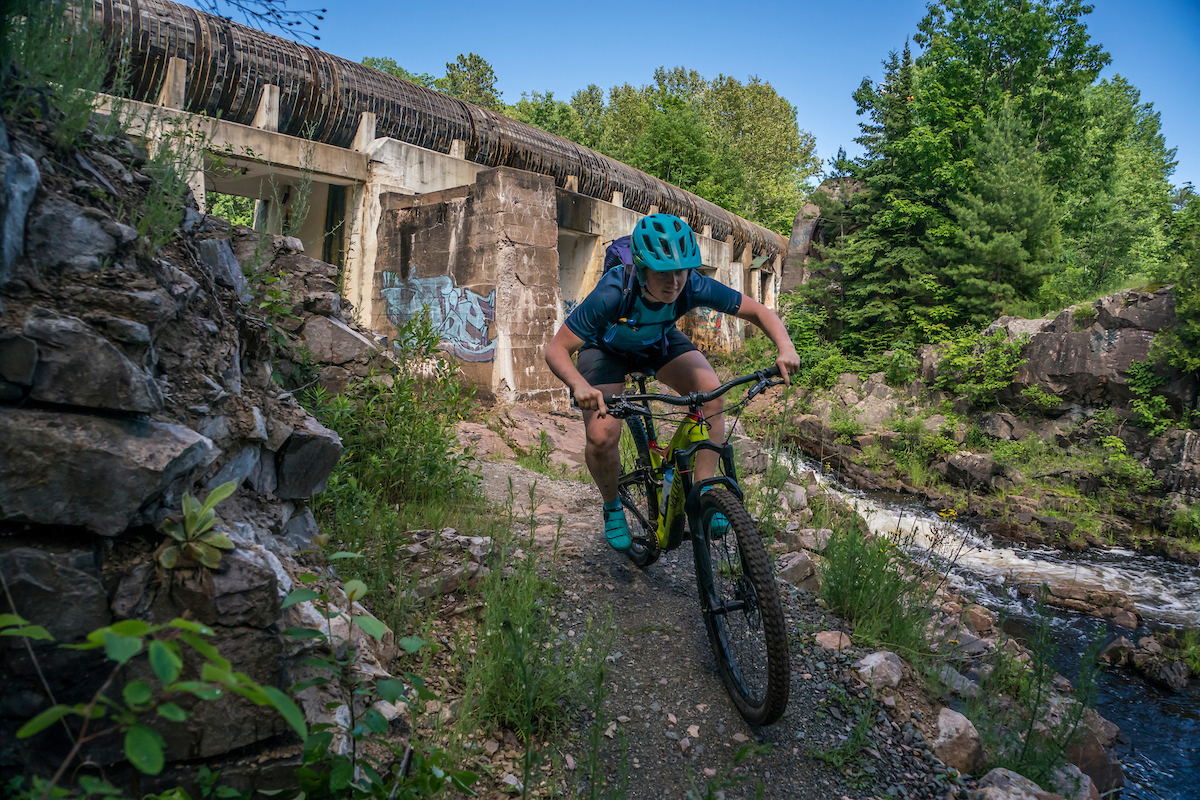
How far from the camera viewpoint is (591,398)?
2977 mm

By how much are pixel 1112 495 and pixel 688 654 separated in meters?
10.9

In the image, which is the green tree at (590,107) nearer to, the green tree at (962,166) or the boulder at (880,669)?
the green tree at (962,166)

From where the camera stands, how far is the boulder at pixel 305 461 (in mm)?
2809

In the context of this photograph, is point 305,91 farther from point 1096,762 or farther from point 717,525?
point 1096,762

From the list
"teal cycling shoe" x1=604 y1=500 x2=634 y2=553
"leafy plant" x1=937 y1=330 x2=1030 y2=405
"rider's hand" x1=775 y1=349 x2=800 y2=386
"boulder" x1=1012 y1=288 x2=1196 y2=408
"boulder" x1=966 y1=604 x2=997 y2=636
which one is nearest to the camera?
"rider's hand" x1=775 y1=349 x2=800 y2=386

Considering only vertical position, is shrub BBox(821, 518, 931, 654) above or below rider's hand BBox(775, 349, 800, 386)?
below

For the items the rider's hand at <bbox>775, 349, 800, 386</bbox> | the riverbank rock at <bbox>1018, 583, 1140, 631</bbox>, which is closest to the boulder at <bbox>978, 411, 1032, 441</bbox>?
the riverbank rock at <bbox>1018, 583, 1140, 631</bbox>

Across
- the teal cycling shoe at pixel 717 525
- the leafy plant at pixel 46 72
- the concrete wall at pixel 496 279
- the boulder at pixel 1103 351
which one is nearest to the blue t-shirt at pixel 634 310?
the teal cycling shoe at pixel 717 525

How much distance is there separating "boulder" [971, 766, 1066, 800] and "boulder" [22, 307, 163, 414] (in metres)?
3.15

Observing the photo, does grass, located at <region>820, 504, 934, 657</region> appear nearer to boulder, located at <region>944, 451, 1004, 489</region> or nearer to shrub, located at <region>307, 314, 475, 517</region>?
shrub, located at <region>307, 314, 475, 517</region>

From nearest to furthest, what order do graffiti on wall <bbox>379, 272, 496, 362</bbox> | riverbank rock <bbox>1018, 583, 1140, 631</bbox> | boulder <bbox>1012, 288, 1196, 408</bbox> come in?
riverbank rock <bbox>1018, 583, 1140, 631</bbox>
graffiti on wall <bbox>379, 272, 496, 362</bbox>
boulder <bbox>1012, 288, 1196, 408</bbox>

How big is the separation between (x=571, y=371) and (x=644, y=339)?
1.87 ft

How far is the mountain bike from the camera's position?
258cm

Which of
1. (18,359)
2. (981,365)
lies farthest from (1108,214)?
(18,359)
